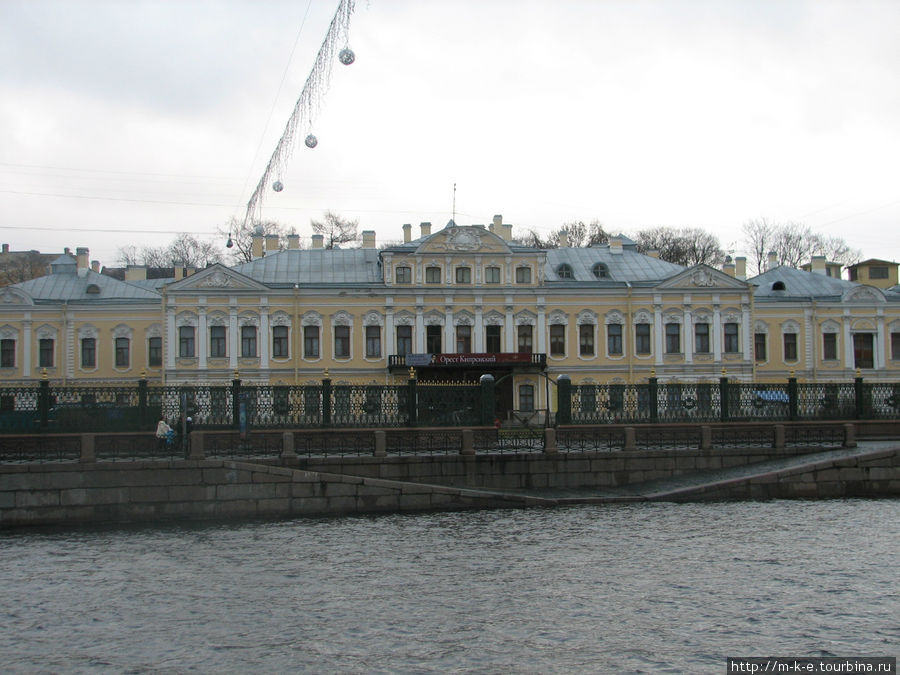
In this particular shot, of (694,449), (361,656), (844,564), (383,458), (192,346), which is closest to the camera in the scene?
(361,656)

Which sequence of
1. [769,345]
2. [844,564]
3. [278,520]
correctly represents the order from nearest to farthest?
1. [844,564]
2. [278,520]
3. [769,345]

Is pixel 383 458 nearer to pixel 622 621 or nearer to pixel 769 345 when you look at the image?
pixel 622 621

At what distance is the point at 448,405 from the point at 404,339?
18246 mm

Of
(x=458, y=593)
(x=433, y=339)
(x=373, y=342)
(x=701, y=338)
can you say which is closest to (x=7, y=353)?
(x=373, y=342)

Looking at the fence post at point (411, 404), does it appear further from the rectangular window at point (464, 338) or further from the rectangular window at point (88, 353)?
the rectangular window at point (88, 353)

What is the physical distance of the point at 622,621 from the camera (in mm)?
12844

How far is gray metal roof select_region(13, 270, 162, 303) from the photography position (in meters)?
44.3

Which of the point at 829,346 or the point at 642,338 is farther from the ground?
the point at 642,338

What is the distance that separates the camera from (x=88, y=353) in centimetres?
4388

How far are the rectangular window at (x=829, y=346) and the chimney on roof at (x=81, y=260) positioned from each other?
3669 centimetres

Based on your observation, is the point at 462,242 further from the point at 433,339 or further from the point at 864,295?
the point at 864,295

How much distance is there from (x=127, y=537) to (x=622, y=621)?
33.8 feet

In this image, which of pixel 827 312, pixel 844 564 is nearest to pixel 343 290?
pixel 827 312

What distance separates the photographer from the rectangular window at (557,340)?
4409cm
